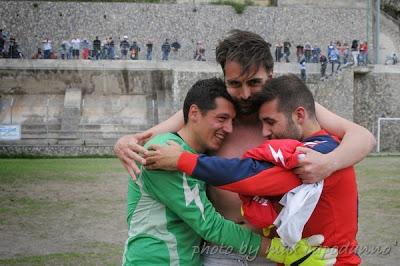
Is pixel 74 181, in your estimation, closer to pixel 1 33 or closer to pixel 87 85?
pixel 87 85

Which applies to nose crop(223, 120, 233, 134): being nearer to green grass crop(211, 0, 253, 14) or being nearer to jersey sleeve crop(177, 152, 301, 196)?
jersey sleeve crop(177, 152, 301, 196)

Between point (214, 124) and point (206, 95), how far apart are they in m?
0.14

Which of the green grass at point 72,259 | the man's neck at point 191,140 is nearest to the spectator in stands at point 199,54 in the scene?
the green grass at point 72,259

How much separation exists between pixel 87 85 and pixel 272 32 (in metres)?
12.1

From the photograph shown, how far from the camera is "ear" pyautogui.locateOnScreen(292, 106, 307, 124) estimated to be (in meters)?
3.00

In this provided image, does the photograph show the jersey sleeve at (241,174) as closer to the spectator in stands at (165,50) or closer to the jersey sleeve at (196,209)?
the jersey sleeve at (196,209)

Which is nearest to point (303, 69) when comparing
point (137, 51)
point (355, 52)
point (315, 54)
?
point (315, 54)

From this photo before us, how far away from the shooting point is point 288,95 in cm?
301

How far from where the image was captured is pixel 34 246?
821 cm

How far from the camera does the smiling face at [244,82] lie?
124 inches

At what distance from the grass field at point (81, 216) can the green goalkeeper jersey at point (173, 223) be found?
4.37 ft

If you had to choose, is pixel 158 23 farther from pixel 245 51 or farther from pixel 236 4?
pixel 245 51

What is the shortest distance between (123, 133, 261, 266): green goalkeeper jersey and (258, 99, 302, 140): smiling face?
395 mm

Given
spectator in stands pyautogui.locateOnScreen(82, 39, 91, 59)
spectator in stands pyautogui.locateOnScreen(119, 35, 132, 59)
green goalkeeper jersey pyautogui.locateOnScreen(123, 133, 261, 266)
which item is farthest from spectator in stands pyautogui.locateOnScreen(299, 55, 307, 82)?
green goalkeeper jersey pyautogui.locateOnScreen(123, 133, 261, 266)
